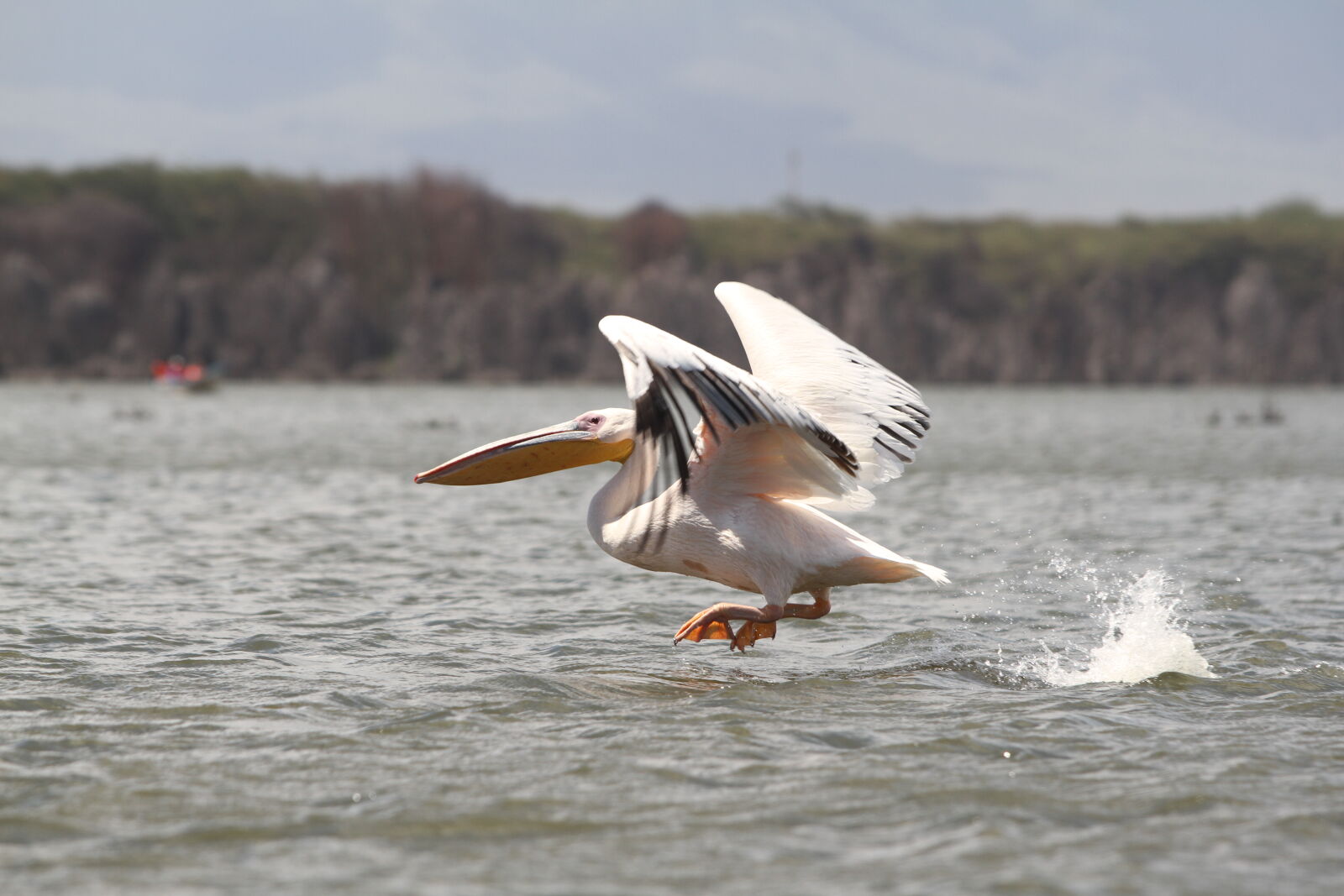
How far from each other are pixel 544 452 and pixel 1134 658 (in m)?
2.25

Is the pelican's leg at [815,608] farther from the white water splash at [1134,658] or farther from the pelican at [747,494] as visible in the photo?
the white water splash at [1134,658]

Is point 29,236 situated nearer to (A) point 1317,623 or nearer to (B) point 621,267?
(B) point 621,267

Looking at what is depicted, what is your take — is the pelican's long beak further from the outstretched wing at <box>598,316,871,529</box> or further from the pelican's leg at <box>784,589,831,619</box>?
the pelican's leg at <box>784,589,831,619</box>

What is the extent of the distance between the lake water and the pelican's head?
26.8 inches

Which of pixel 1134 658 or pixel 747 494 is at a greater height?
pixel 747 494

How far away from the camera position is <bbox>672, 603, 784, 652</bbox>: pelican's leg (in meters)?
5.10

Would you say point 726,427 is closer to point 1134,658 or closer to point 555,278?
point 1134,658

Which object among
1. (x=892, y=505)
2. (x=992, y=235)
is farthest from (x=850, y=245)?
(x=892, y=505)

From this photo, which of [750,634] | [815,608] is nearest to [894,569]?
[815,608]

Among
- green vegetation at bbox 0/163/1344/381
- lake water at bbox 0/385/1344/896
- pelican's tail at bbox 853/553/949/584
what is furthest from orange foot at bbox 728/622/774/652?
green vegetation at bbox 0/163/1344/381

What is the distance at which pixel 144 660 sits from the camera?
5.00 meters

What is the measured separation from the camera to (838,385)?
5.47 meters

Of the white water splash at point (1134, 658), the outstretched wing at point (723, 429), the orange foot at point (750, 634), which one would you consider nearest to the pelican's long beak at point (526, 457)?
the outstretched wing at point (723, 429)

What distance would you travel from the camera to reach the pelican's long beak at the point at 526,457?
5.07 meters
